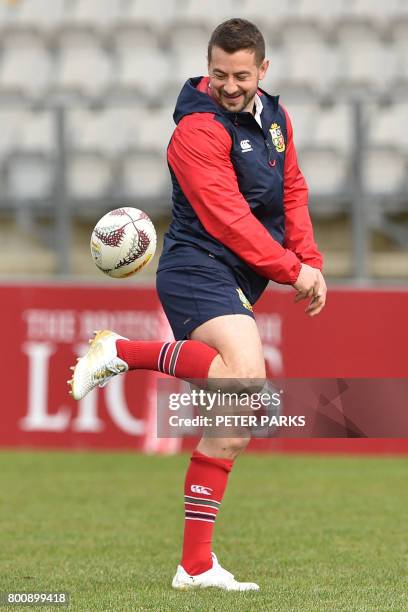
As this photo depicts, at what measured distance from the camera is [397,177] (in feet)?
33.9

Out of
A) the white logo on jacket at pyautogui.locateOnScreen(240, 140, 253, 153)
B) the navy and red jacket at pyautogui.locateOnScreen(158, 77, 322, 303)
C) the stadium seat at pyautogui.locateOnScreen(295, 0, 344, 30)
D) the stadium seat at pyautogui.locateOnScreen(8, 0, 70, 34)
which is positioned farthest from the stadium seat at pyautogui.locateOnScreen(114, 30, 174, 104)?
the white logo on jacket at pyautogui.locateOnScreen(240, 140, 253, 153)

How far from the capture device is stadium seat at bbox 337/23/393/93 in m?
12.0

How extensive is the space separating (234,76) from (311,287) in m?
0.82

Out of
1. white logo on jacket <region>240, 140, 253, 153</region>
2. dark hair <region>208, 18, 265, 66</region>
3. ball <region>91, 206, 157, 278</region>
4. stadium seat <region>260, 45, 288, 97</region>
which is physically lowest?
ball <region>91, 206, 157, 278</region>

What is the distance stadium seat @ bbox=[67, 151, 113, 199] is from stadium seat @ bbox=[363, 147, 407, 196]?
212 centimetres

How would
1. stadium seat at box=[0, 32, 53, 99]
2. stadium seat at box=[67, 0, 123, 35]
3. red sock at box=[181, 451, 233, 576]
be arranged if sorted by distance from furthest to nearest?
Result: stadium seat at box=[67, 0, 123, 35] → stadium seat at box=[0, 32, 53, 99] → red sock at box=[181, 451, 233, 576]

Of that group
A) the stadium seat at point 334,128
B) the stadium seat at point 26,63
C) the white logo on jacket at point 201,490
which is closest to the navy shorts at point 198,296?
the white logo on jacket at point 201,490

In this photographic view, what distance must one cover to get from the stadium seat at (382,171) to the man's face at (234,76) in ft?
18.1

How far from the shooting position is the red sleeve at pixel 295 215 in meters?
5.06

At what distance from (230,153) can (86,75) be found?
25.4 ft

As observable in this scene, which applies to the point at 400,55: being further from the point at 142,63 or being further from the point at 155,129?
the point at 155,129

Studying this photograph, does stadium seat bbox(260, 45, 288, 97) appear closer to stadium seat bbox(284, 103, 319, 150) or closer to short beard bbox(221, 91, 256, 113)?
stadium seat bbox(284, 103, 319, 150)

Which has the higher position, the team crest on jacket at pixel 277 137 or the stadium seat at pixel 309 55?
the team crest on jacket at pixel 277 137

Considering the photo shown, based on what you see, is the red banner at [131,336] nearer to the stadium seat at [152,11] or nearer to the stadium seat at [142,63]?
the stadium seat at [142,63]
